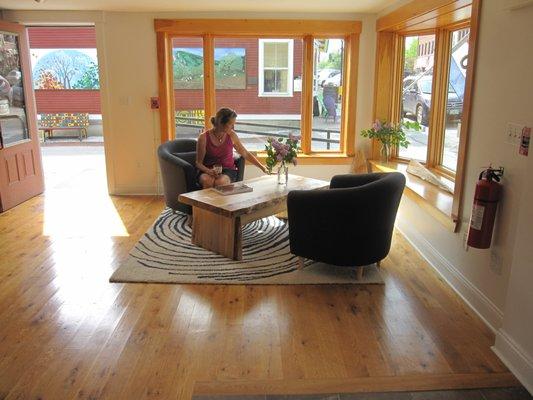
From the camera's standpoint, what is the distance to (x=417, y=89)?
5020mm

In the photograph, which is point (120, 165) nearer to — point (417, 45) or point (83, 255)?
point (83, 255)

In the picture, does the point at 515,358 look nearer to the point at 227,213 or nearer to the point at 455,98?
the point at 227,213

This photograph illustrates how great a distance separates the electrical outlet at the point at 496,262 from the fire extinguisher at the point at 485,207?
0.09 meters

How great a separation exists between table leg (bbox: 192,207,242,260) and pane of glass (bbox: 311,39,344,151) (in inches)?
98.0

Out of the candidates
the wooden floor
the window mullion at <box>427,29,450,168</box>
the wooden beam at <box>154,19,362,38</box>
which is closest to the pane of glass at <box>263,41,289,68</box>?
the wooden beam at <box>154,19,362,38</box>

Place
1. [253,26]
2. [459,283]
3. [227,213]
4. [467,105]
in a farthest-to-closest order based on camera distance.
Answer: [253,26]
[227,213]
[459,283]
[467,105]

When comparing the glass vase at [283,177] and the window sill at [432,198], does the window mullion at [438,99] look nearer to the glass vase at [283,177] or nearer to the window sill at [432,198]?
the window sill at [432,198]

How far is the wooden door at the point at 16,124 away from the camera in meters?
5.11

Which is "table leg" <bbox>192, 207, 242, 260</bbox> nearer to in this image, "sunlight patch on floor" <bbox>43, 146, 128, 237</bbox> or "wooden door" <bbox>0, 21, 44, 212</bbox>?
"sunlight patch on floor" <bbox>43, 146, 128, 237</bbox>

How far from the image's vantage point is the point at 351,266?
3.35 metres

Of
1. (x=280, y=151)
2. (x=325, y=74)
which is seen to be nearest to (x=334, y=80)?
(x=325, y=74)

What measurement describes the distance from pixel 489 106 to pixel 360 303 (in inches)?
57.5

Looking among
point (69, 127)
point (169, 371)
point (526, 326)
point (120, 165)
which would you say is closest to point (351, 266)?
point (526, 326)

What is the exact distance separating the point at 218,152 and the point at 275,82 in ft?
5.64
